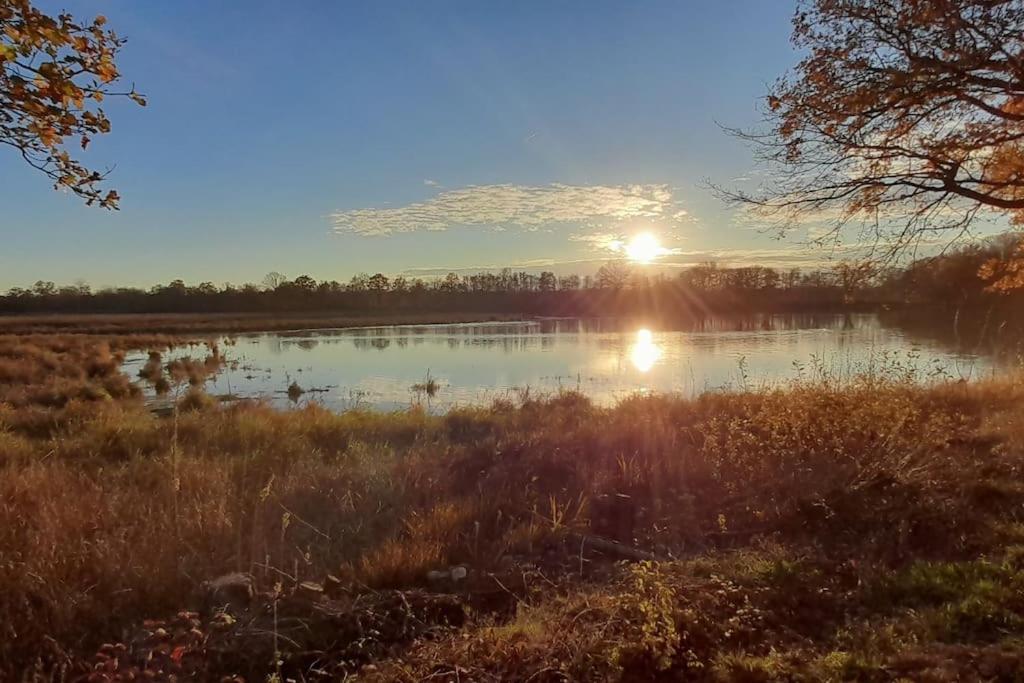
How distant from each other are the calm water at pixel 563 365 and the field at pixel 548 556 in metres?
5.87

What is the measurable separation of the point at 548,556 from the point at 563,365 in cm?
1953

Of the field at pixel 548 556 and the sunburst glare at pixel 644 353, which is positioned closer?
the field at pixel 548 556

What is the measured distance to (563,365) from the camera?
23.8m

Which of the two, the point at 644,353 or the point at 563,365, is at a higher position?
the point at 644,353

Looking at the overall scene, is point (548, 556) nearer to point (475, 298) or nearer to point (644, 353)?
point (644, 353)

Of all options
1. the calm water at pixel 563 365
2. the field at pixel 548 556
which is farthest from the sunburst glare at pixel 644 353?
the field at pixel 548 556

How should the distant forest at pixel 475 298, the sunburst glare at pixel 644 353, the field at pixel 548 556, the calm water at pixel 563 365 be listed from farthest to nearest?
the distant forest at pixel 475 298 → the sunburst glare at pixel 644 353 → the calm water at pixel 563 365 → the field at pixel 548 556

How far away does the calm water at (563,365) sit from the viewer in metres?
16.7

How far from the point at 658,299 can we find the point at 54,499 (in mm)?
77689

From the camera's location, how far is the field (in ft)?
9.67

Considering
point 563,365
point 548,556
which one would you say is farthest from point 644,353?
point 548,556

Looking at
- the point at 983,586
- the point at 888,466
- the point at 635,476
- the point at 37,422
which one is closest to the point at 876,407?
the point at 888,466

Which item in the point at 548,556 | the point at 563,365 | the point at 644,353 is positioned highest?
the point at 548,556

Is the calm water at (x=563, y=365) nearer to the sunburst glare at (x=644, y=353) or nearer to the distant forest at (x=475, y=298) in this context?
the sunburst glare at (x=644, y=353)
